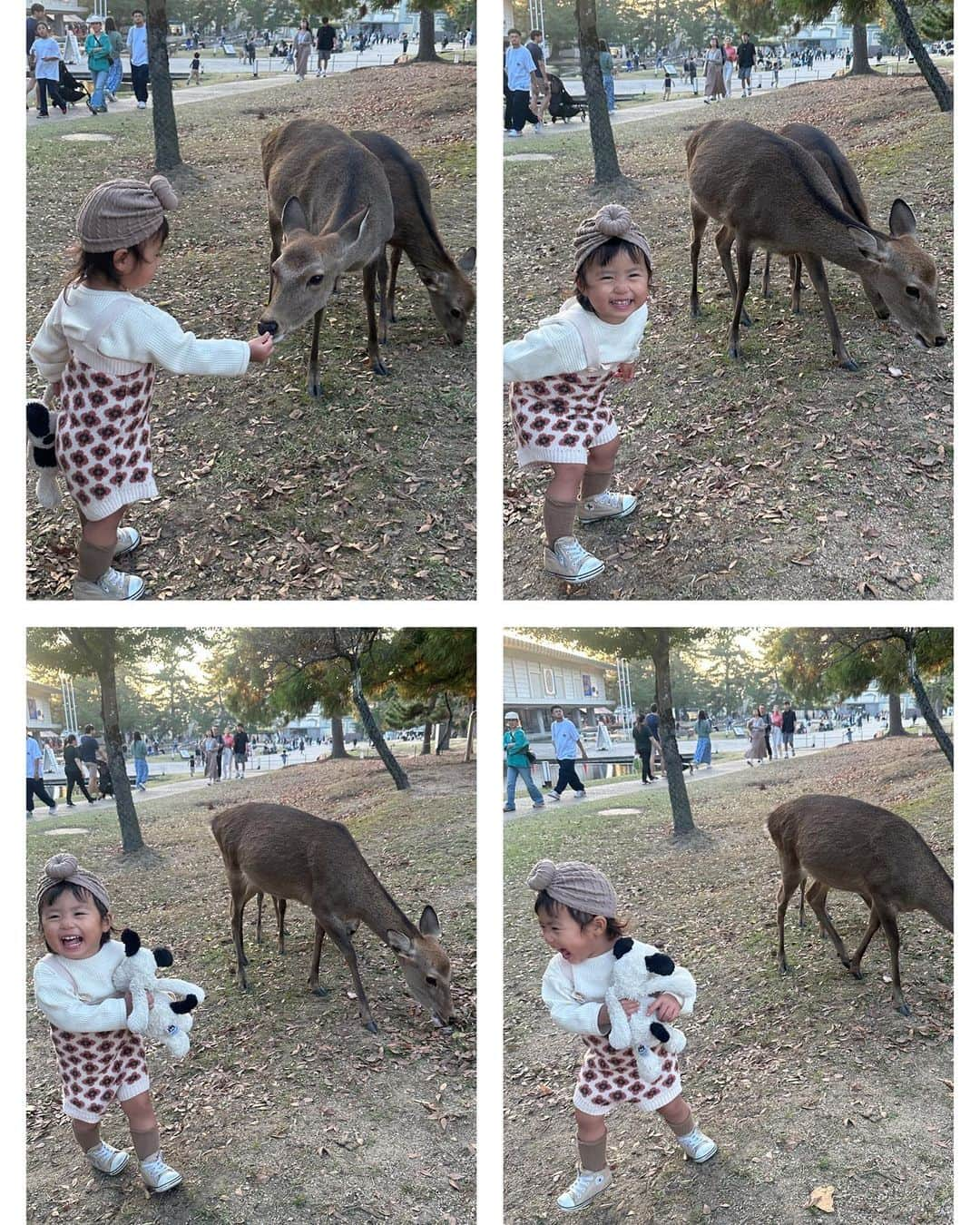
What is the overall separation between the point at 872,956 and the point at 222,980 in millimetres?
2644

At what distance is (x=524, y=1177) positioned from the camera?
4.28 m

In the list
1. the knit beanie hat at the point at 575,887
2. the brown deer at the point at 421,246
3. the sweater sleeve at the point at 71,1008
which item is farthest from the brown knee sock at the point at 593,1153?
the brown deer at the point at 421,246

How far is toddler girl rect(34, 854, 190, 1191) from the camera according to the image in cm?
400

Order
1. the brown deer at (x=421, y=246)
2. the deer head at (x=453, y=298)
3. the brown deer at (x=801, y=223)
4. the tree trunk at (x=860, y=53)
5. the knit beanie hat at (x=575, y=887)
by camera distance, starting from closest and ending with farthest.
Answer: the knit beanie hat at (x=575, y=887) < the brown deer at (x=801, y=223) < the tree trunk at (x=860, y=53) < the brown deer at (x=421, y=246) < the deer head at (x=453, y=298)

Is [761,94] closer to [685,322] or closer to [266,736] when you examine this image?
[685,322]

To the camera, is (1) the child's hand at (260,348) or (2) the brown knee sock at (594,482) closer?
(1) the child's hand at (260,348)

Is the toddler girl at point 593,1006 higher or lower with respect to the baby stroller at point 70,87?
lower

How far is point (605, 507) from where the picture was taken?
15.2ft

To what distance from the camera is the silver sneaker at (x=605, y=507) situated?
4.63m

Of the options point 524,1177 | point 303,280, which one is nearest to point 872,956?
point 524,1177

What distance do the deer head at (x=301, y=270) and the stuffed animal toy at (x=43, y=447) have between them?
869mm

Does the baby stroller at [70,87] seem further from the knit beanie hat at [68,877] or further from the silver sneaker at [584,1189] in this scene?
the silver sneaker at [584,1189]

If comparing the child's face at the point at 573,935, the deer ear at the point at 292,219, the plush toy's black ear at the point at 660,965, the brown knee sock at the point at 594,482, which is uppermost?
the deer ear at the point at 292,219

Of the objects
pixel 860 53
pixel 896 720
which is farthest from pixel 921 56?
pixel 896 720
